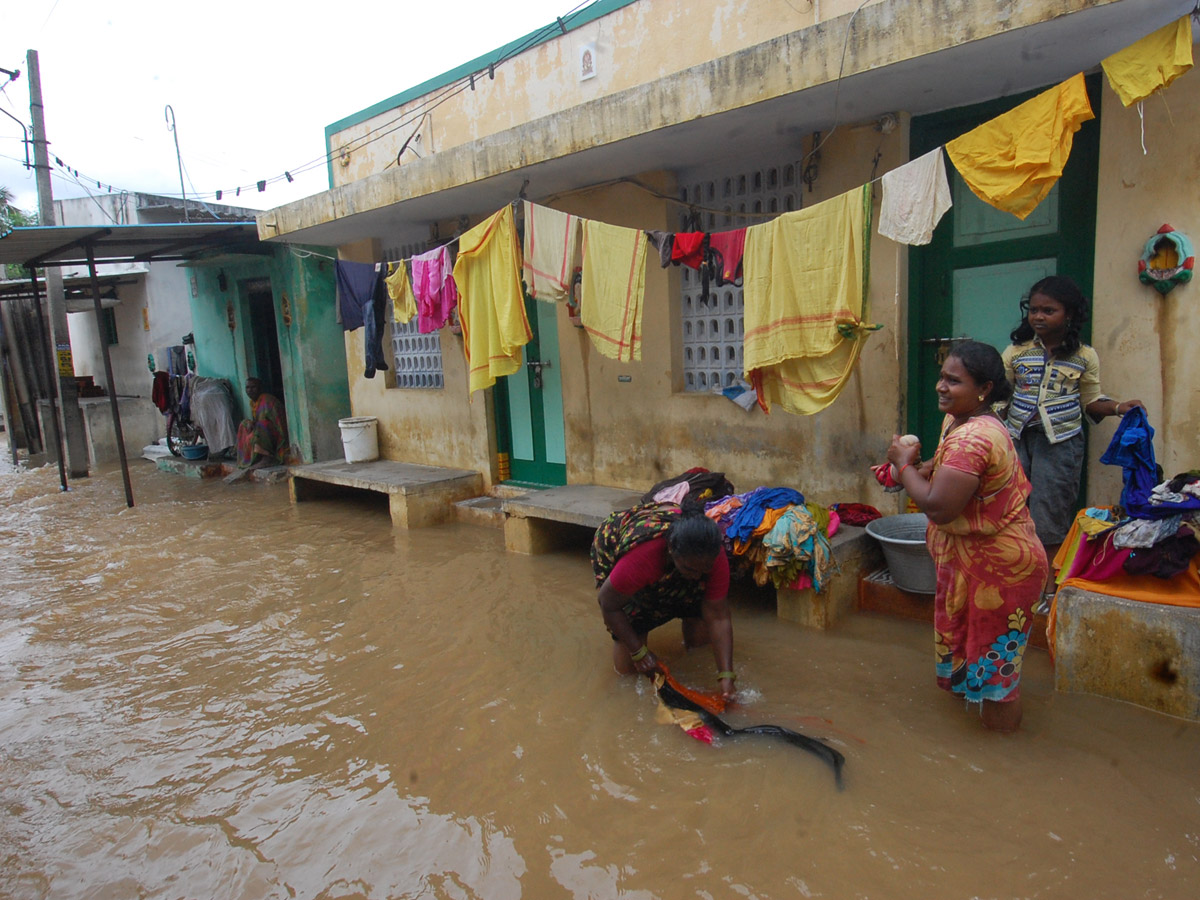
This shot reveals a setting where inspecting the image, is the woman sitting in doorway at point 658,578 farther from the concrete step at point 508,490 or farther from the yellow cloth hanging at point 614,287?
the concrete step at point 508,490

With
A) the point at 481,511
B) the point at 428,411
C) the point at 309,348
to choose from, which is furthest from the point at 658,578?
the point at 309,348

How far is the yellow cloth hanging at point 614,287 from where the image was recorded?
5000 mm

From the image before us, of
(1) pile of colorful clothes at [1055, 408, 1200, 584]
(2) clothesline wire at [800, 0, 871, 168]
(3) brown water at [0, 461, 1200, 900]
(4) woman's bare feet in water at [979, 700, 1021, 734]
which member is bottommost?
(3) brown water at [0, 461, 1200, 900]

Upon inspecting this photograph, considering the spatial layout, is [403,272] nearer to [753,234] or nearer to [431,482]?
[431,482]

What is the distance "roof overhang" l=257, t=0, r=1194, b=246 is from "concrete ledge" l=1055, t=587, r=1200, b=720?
2464 millimetres

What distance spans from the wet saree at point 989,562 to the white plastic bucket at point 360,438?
23.7ft

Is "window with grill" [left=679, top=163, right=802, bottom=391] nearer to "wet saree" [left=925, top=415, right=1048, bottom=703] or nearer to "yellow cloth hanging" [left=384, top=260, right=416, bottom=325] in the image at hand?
"yellow cloth hanging" [left=384, top=260, right=416, bottom=325]

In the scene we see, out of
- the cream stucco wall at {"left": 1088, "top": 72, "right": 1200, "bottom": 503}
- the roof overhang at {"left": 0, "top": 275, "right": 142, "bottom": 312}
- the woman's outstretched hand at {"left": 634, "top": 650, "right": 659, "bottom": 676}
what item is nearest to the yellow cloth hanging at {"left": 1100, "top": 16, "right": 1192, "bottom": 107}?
the cream stucco wall at {"left": 1088, "top": 72, "right": 1200, "bottom": 503}

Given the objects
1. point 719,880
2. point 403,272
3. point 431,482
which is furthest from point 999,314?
point 431,482

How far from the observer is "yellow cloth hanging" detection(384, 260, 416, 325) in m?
6.67

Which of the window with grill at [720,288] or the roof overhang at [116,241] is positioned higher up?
the roof overhang at [116,241]

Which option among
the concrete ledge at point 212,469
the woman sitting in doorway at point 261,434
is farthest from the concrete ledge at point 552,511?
the woman sitting in doorway at point 261,434

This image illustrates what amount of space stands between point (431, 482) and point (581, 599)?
9.61 feet

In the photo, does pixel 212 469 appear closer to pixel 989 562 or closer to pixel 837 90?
pixel 837 90
